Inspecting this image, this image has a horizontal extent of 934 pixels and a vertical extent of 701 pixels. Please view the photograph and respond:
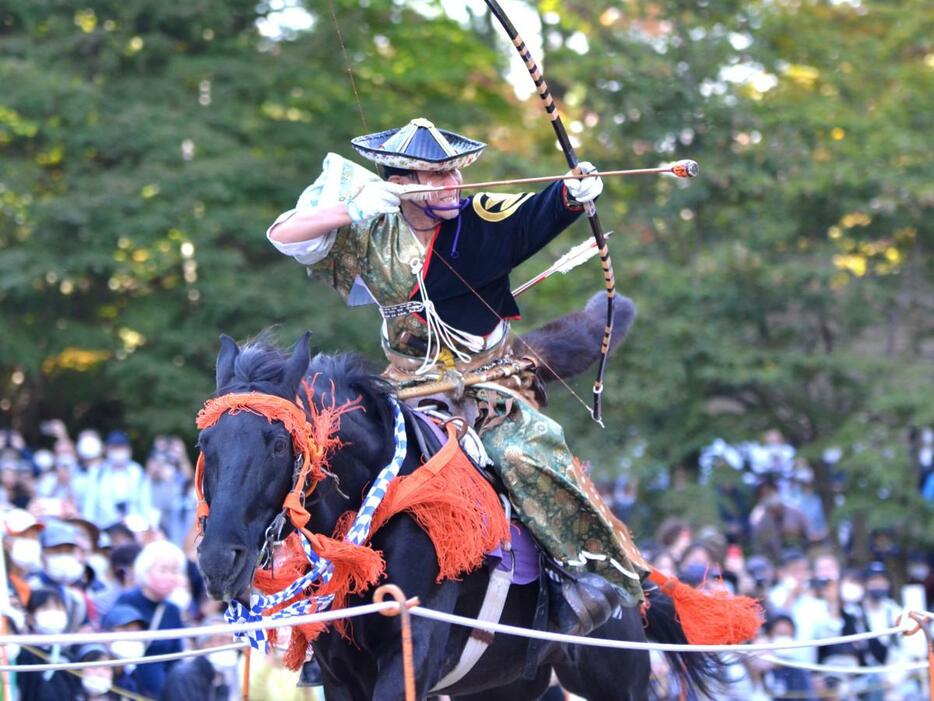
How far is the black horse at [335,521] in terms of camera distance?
15.4ft

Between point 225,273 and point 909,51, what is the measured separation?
7.46 metres

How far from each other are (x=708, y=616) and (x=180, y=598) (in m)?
3.18

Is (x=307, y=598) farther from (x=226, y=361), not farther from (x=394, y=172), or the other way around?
(x=394, y=172)

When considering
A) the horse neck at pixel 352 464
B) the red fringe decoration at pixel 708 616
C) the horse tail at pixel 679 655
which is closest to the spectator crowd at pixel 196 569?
the horse tail at pixel 679 655

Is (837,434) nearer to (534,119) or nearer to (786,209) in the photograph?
(786,209)

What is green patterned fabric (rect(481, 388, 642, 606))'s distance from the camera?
583cm

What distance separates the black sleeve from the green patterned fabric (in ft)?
1.95

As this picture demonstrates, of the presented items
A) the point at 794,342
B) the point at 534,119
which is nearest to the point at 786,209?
the point at 794,342

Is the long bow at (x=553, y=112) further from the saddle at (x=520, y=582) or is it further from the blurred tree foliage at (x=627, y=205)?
the blurred tree foliage at (x=627, y=205)

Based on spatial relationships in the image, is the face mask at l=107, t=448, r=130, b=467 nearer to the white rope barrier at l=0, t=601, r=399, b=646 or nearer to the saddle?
the saddle

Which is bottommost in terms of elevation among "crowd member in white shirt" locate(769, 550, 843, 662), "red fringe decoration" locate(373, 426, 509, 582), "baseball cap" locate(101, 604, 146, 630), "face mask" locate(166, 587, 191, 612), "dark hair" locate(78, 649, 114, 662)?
"crowd member in white shirt" locate(769, 550, 843, 662)

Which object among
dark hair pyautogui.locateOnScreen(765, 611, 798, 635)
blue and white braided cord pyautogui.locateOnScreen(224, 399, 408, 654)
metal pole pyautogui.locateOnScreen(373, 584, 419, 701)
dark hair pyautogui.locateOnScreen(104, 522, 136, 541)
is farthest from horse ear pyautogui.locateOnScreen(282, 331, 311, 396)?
dark hair pyautogui.locateOnScreen(765, 611, 798, 635)

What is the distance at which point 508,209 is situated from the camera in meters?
5.89

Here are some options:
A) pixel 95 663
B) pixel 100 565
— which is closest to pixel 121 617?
pixel 100 565
